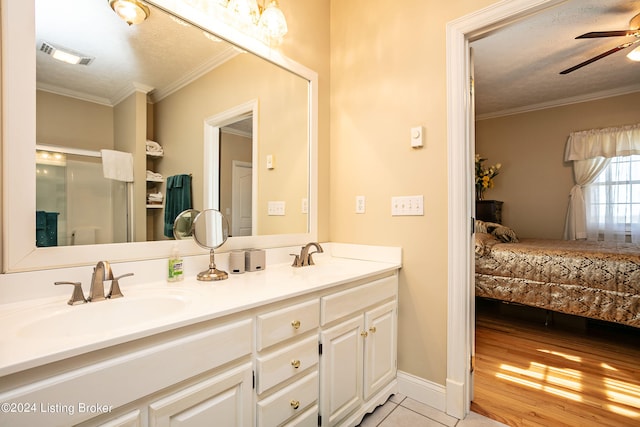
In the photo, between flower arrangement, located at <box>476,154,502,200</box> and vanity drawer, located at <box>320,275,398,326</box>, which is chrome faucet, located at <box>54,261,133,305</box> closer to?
vanity drawer, located at <box>320,275,398,326</box>

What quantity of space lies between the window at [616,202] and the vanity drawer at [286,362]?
4.90m

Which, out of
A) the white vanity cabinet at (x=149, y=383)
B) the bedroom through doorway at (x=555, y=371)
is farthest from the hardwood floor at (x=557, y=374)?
the white vanity cabinet at (x=149, y=383)

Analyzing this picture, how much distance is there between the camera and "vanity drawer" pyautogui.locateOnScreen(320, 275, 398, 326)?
1357mm

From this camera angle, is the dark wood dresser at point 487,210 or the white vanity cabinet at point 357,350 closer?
the white vanity cabinet at point 357,350

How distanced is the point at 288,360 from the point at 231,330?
311 millimetres

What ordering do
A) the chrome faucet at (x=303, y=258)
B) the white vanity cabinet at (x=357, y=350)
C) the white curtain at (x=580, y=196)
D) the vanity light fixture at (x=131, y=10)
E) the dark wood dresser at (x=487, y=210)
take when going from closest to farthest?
the vanity light fixture at (x=131, y=10) < the white vanity cabinet at (x=357, y=350) < the chrome faucet at (x=303, y=258) < the white curtain at (x=580, y=196) < the dark wood dresser at (x=487, y=210)

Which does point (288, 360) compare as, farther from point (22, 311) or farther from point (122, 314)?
point (22, 311)

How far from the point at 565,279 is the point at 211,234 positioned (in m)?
3.04

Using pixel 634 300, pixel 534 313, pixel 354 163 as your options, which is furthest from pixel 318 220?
pixel 534 313

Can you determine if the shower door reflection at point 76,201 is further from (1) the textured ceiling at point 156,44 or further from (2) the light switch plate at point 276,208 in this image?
(2) the light switch plate at point 276,208

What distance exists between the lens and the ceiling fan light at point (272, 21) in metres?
1.66

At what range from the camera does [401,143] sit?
1864mm

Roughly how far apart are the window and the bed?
5.62 ft

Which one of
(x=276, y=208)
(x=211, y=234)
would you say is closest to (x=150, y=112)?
(x=211, y=234)
